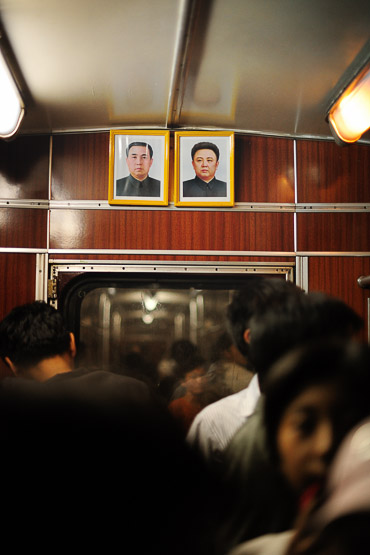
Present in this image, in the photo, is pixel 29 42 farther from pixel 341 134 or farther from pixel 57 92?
pixel 341 134

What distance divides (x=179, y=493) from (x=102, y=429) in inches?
1.4

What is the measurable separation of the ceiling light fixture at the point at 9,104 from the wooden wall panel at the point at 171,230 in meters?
0.53

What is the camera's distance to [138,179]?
2.35 metres

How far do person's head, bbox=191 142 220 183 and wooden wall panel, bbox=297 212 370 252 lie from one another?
Answer: 507 millimetres

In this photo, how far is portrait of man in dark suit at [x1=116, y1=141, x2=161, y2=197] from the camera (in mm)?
2332

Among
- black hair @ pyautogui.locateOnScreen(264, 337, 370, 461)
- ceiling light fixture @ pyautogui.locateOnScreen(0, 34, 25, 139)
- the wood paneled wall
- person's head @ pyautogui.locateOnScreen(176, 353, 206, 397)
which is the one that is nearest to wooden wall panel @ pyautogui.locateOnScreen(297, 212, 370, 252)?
the wood paneled wall

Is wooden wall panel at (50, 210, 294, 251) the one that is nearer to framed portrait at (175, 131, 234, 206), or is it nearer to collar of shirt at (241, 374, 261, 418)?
framed portrait at (175, 131, 234, 206)

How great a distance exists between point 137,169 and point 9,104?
71 centimetres

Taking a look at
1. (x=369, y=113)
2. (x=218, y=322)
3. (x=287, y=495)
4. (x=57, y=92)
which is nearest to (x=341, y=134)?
(x=369, y=113)

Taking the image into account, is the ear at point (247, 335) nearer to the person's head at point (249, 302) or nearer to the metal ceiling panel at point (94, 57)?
the person's head at point (249, 302)

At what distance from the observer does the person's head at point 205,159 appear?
7.63 feet

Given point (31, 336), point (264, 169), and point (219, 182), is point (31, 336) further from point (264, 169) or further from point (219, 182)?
point (264, 169)

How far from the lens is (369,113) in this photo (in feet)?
5.60

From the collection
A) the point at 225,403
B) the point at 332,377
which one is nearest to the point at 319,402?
the point at 332,377
